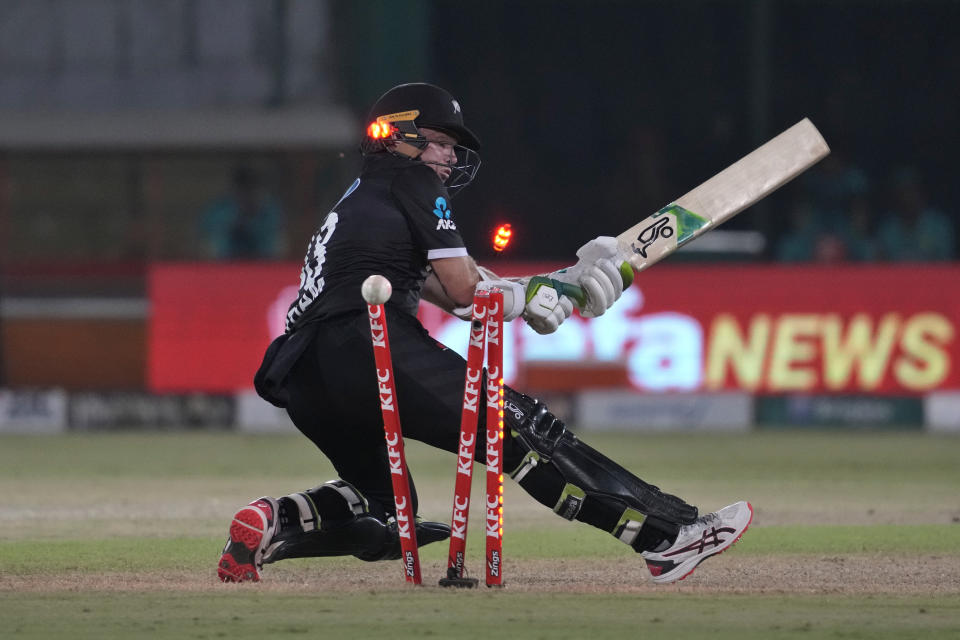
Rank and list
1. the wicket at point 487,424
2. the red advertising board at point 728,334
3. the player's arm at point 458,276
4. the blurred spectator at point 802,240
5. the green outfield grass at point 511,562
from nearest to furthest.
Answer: the green outfield grass at point 511,562, the wicket at point 487,424, the player's arm at point 458,276, the red advertising board at point 728,334, the blurred spectator at point 802,240

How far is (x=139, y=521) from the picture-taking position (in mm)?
6543

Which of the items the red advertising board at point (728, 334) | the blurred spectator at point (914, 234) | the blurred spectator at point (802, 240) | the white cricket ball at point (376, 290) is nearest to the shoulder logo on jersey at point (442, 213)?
the white cricket ball at point (376, 290)

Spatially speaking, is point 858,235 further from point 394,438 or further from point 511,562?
point 394,438

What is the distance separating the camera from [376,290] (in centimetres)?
430

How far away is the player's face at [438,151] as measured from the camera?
4.82 metres

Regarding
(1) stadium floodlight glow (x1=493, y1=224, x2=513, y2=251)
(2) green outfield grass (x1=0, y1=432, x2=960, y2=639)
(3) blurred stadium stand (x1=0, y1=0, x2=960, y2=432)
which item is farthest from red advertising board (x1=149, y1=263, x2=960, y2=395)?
(1) stadium floodlight glow (x1=493, y1=224, x2=513, y2=251)

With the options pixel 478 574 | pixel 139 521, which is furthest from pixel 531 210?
pixel 478 574

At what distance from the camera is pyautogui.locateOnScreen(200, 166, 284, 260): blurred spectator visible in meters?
12.5

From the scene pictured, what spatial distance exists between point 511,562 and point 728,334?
620 centimetres

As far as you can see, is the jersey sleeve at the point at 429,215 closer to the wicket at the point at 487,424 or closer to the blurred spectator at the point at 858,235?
the wicket at the point at 487,424

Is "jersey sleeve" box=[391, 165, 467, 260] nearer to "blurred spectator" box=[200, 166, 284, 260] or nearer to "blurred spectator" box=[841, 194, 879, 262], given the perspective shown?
"blurred spectator" box=[200, 166, 284, 260]

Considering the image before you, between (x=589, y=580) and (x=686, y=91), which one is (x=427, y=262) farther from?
(x=686, y=91)

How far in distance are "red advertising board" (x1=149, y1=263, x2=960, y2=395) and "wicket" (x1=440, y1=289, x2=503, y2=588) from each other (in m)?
6.73

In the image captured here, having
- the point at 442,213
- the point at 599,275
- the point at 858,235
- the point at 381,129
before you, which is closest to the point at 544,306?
A: the point at 599,275
